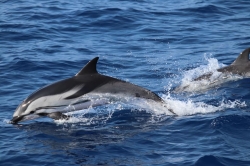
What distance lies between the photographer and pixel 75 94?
12.3 meters

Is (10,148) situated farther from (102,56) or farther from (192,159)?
(102,56)

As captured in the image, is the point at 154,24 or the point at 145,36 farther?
the point at 154,24

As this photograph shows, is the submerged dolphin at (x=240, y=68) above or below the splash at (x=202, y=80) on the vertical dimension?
above

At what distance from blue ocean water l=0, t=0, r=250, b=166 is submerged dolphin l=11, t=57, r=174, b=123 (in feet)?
1.07

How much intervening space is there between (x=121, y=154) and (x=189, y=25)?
42.5 ft

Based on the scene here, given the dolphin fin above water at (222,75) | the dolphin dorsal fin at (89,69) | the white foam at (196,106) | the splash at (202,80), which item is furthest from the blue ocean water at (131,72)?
the dolphin dorsal fin at (89,69)

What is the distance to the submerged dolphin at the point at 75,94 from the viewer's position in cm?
1228

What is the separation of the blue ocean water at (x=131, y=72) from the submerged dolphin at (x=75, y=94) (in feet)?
1.07

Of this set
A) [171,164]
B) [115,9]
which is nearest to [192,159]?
[171,164]

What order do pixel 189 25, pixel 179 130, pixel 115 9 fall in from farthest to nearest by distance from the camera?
pixel 115 9 → pixel 189 25 → pixel 179 130

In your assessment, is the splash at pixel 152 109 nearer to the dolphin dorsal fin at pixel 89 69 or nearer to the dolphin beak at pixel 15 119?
the dolphin beak at pixel 15 119

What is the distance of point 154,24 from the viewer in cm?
2275

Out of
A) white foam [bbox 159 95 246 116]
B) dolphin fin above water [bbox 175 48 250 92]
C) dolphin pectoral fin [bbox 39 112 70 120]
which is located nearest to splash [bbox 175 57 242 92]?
dolphin fin above water [bbox 175 48 250 92]

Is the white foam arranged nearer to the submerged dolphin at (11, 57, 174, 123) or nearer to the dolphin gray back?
the submerged dolphin at (11, 57, 174, 123)
